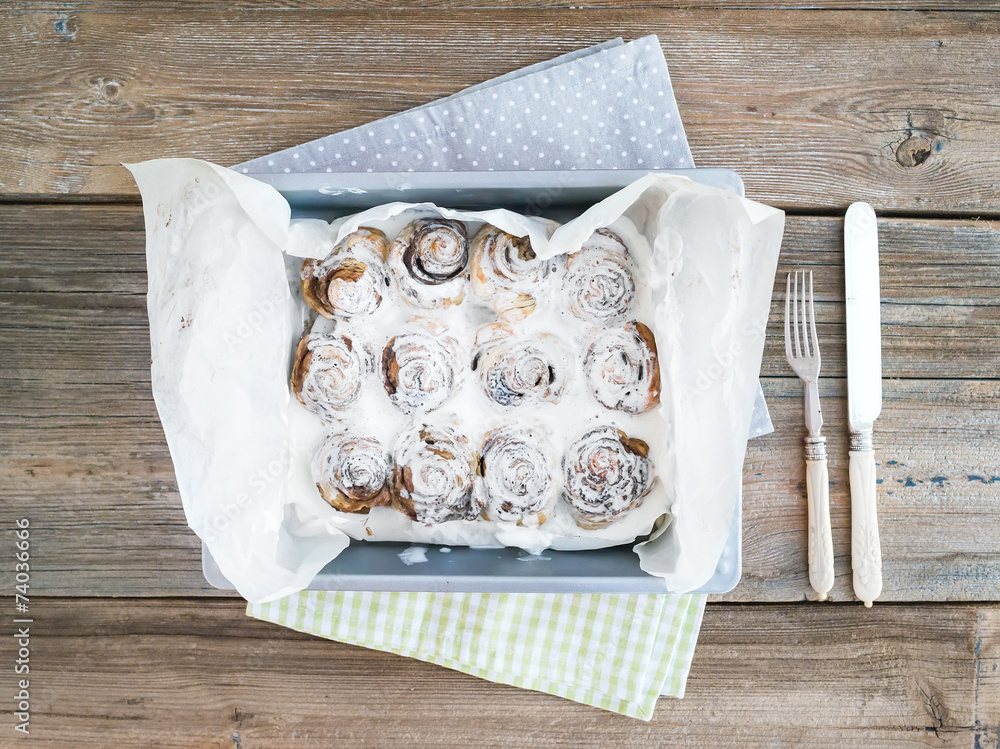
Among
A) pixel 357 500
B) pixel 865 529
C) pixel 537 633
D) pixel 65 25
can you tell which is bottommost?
pixel 537 633

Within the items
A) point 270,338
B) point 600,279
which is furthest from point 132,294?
point 600,279

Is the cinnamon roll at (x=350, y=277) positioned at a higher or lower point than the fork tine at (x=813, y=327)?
higher

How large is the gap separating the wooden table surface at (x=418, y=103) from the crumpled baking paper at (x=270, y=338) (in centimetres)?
29

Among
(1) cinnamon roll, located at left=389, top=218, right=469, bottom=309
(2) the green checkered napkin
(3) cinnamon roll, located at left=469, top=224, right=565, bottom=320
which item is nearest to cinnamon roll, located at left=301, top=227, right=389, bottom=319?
(1) cinnamon roll, located at left=389, top=218, right=469, bottom=309

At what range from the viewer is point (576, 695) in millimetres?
1203

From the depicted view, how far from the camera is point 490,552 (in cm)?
105

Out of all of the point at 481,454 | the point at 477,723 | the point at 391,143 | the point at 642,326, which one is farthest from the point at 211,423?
the point at 477,723

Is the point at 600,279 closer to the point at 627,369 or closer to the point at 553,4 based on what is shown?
the point at 627,369

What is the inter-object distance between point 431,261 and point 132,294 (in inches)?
23.2

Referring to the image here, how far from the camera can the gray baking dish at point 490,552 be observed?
3.09 feet

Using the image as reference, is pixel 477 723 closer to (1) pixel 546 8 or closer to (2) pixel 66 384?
(2) pixel 66 384

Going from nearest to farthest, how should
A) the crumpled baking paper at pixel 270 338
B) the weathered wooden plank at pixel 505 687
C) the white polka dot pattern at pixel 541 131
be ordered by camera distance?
the crumpled baking paper at pixel 270 338
the white polka dot pattern at pixel 541 131
the weathered wooden plank at pixel 505 687

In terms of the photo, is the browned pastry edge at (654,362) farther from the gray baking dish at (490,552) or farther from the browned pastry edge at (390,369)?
the browned pastry edge at (390,369)

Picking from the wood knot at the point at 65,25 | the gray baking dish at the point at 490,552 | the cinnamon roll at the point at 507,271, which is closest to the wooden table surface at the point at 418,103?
the wood knot at the point at 65,25
